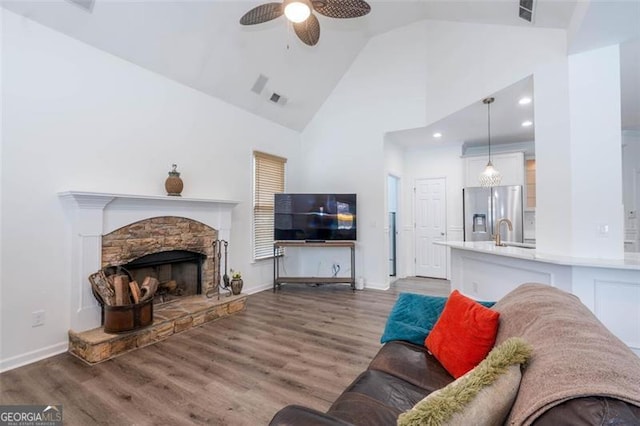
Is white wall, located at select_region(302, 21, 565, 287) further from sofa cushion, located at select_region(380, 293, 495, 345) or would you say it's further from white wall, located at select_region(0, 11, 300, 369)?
sofa cushion, located at select_region(380, 293, 495, 345)

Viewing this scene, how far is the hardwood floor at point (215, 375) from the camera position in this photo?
1946 millimetres

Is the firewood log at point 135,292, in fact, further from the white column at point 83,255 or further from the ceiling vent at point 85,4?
the ceiling vent at point 85,4

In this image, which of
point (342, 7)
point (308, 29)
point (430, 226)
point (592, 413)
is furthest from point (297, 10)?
point (430, 226)

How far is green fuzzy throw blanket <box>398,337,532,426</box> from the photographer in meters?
0.75

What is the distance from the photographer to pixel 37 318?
266cm

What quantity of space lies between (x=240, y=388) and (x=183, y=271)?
7.81 ft

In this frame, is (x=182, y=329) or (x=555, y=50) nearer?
(x=555, y=50)

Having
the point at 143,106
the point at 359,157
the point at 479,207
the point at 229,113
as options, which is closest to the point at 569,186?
the point at 479,207

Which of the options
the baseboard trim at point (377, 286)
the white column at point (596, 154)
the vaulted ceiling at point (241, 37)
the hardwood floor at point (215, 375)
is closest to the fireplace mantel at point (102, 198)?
the hardwood floor at point (215, 375)

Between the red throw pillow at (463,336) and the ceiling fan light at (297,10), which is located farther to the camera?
the ceiling fan light at (297,10)

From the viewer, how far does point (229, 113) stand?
4543mm

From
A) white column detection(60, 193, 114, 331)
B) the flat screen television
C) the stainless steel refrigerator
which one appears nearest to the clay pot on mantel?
white column detection(60, 193, 114, 331)

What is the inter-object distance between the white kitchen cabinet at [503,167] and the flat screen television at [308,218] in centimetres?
240

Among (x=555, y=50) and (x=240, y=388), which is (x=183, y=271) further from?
(x=555, y=50)
